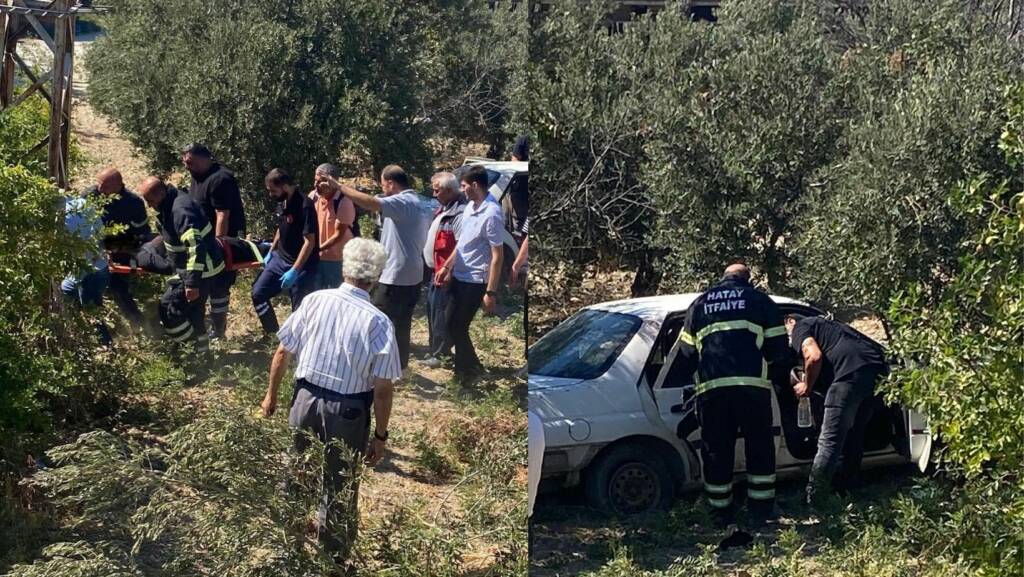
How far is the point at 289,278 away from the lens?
514cm

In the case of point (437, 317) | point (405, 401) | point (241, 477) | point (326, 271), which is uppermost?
point (326, 271)

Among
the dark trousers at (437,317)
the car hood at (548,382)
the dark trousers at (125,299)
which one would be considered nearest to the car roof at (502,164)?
the dark trousers at (437,317)

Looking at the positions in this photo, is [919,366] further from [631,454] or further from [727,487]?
[631,454]

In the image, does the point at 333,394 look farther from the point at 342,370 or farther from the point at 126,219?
the point at 126,219

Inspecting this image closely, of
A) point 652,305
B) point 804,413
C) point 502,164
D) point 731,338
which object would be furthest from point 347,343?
point 804,413

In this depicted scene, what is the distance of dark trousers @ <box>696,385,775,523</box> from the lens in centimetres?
523

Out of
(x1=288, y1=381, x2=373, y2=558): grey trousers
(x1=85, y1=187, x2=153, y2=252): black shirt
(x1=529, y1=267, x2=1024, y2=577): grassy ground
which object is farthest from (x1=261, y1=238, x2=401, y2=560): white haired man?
(x1=85, y1=187, x2=153, y2=252): black shirt

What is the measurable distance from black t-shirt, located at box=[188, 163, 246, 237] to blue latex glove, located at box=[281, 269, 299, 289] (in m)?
0.32

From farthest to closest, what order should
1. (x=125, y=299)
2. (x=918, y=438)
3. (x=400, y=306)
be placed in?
(x=918, y=438) → (x=125, y=299) → (x=400, y=306)

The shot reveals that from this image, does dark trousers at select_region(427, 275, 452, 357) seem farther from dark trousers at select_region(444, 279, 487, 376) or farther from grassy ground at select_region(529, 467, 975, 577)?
grassy ground at select_region(529, 467, 975, 577)

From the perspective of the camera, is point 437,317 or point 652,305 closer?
point 437,317

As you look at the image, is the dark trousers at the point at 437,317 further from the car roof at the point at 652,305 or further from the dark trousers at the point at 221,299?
the dark trousers at the point at 221,299

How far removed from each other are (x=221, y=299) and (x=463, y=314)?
50.6 inches

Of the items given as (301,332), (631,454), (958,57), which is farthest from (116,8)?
(958,57)
